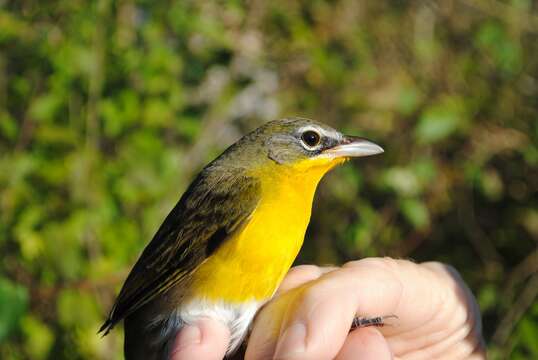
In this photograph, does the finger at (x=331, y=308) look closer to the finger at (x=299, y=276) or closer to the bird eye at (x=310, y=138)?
the finger at (x=299, y=276)

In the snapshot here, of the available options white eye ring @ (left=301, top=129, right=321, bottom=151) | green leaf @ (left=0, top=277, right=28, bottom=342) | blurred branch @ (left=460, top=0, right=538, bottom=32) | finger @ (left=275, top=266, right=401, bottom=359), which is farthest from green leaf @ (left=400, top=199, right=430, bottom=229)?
green leaf @ (left=0, top=277, right=28, bottom=342)

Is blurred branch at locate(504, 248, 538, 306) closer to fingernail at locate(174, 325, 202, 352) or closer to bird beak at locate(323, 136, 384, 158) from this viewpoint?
bird beak at locate(323, 136, 384, 158)

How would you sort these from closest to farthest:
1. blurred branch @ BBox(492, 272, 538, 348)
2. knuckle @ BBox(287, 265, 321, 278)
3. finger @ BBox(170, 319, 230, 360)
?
finger @ BBox(170, 319, 230, 360), knuckle @ BBox(287, 265, 321, 278), blurred branch @ BBox(492, 272, 538, 348)

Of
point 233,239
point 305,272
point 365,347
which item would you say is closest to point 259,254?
point 233,239

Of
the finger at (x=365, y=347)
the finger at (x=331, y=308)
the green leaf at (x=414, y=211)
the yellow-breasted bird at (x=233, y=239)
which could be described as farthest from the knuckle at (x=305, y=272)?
the green leaf at (x=414, y=211)

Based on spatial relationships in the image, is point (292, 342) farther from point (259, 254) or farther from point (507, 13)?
point (507, 13)

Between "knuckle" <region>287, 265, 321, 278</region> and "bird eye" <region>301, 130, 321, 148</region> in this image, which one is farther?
"bird eye" <region>301, 130, 321, 148</region>
